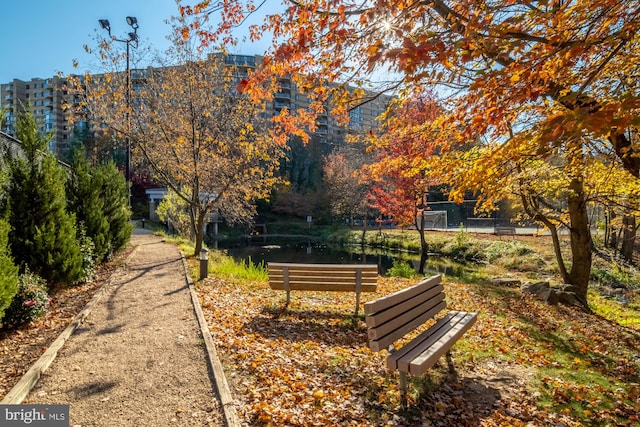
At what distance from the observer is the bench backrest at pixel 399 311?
3.46 m

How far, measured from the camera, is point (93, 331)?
17.0ft

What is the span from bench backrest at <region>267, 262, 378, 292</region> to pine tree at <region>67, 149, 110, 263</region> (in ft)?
20.4

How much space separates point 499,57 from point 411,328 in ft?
9.91

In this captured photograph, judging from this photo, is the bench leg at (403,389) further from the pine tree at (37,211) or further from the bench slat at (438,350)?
the pine tree at (37,211)

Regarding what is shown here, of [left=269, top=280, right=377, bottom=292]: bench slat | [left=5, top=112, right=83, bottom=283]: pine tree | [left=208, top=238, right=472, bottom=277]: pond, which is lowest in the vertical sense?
[left=208, top=238, right=472, bottom=277]: pond

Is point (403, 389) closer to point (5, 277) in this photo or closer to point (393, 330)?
point (393, 330)

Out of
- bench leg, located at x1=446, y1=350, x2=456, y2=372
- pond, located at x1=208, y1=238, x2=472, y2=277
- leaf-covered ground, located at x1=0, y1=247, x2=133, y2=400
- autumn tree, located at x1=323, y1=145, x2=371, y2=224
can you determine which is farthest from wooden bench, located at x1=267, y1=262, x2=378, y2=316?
autumn tree, located at x1=323, y1=145, x2=371, y2=224

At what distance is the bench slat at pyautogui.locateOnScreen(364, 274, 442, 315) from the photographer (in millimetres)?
3471

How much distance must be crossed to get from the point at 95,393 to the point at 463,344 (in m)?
4.45

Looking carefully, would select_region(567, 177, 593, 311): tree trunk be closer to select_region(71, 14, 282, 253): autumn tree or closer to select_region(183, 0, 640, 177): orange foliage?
select_region(183, 0, 640, 177): orange foliage

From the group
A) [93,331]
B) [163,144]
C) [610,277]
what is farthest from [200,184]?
[610,277]

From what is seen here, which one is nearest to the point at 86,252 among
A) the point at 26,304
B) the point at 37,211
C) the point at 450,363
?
the point at 37,211

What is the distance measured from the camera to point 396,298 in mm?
3951

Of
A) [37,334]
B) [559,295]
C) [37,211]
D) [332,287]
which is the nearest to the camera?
[37,334]
